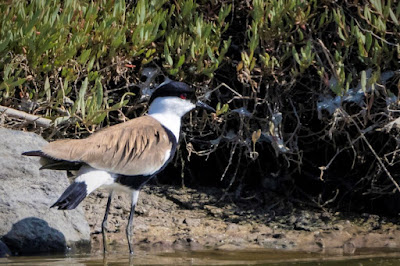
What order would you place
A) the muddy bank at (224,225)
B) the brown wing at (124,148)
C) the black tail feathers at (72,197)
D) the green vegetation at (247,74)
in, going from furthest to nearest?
1. the green vegetation at (247,74)
2. the muddy bank at (224,225)
3. the brown wing at (124,148)
4. the black tail feathers at (72,197)

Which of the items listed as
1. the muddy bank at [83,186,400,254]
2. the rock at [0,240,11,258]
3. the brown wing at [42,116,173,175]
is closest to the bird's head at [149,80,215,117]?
the brown wing at [42,116,173,175]

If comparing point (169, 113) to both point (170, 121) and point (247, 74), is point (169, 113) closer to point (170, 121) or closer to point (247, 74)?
point (170, 121)

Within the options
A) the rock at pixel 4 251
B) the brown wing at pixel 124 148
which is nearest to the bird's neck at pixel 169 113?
the brown wing at pixel 124 148

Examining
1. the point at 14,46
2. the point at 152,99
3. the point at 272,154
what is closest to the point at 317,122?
the point at 272,154

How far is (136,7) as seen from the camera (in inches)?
270

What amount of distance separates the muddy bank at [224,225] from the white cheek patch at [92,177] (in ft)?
1.88

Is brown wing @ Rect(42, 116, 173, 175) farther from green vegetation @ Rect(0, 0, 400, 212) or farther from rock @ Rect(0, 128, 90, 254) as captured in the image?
rock @ Rect(0, 128, 90, 254)

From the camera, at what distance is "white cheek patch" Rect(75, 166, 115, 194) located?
18.5 ft

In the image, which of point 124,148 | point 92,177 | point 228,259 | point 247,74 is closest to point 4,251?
point 92,177

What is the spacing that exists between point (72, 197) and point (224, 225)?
168cm

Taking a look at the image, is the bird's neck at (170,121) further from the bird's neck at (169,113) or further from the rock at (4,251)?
the rock at (4,251)

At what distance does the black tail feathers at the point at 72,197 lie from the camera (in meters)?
5.43

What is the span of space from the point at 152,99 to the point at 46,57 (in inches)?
37.5

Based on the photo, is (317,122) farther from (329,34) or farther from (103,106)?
(103,106)
